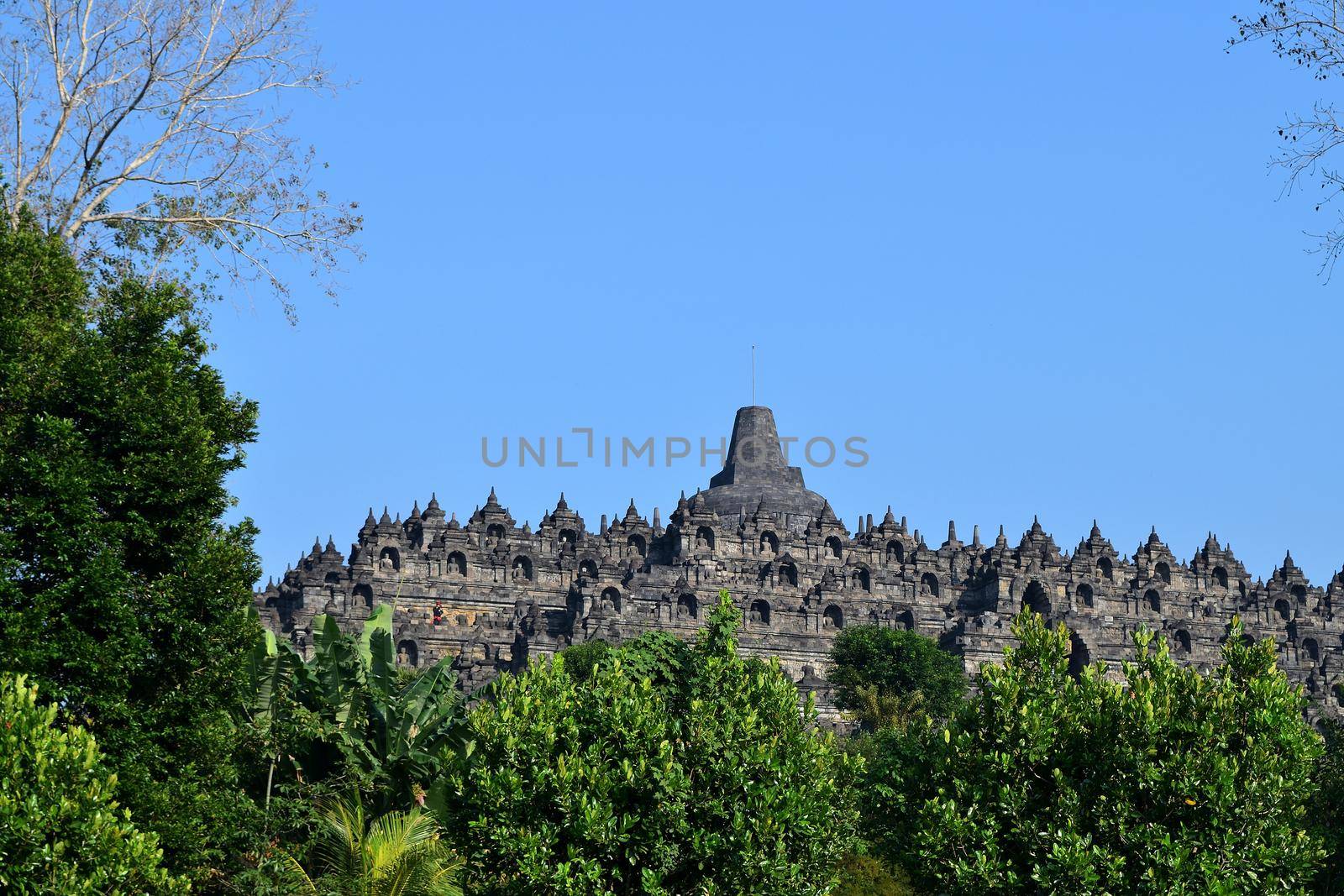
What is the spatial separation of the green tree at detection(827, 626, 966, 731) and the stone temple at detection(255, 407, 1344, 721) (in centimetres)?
786

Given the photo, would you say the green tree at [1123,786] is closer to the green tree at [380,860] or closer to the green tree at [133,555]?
the green tree at [380,860]

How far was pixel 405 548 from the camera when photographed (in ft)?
296

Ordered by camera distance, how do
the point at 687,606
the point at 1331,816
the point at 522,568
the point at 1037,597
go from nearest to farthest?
1. the point at 1331,816
2. the point at 687,606
3. the point at 522,568
4. the point at 1037,597

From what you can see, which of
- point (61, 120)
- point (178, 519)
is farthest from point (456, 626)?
point (178, 519)

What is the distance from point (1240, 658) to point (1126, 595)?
2769 inches

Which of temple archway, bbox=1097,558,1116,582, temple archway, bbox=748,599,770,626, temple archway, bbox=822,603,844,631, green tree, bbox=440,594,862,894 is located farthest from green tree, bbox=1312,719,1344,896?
temple archway, bbox=1097,558,1116,582

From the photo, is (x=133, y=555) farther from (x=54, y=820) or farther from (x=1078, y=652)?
(x=1078, y=652)

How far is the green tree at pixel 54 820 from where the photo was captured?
21.7 meters

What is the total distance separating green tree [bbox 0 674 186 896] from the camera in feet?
71.2

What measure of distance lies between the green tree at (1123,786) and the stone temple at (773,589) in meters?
53.6

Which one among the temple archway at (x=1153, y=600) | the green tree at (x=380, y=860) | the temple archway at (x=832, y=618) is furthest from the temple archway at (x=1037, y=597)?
the green tree at (x=380, y=860)

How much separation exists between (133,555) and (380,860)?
17.5 feet

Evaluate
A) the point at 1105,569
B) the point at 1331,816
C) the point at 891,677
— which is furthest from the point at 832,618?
the point at 1331,816

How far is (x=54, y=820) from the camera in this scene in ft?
71.8
